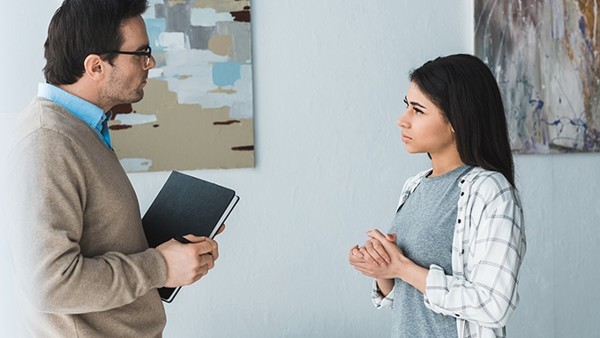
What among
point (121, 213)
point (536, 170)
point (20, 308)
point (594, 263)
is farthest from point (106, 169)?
point (594, 263)

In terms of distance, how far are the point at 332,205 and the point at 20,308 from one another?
4.64 ft

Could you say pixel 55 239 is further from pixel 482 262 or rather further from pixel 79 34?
pixel 482 262

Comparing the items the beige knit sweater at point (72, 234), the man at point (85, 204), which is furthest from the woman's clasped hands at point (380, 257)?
the beige knit sweater at point (72, 234)

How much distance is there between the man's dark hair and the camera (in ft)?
4.59

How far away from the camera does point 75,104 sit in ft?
4.73

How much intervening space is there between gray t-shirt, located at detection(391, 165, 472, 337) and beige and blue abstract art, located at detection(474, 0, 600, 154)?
1.28 m

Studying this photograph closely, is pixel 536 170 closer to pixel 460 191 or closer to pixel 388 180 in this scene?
pixel 388 180

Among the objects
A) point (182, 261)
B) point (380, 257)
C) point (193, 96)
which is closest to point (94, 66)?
point (182, 261)

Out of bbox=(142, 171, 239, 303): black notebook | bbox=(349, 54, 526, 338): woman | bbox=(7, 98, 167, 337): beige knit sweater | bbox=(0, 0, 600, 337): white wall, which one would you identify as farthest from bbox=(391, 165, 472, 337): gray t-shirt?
bbox=(0, 0, 600, 337): white wall

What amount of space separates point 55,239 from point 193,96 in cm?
127

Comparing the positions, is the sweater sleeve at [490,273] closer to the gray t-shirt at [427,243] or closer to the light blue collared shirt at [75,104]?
the gray t-shirt at [427,243]

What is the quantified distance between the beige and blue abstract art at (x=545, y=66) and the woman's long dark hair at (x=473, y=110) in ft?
4.03

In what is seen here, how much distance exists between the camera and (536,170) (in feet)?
9.64

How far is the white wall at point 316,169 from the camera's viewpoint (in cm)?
254
